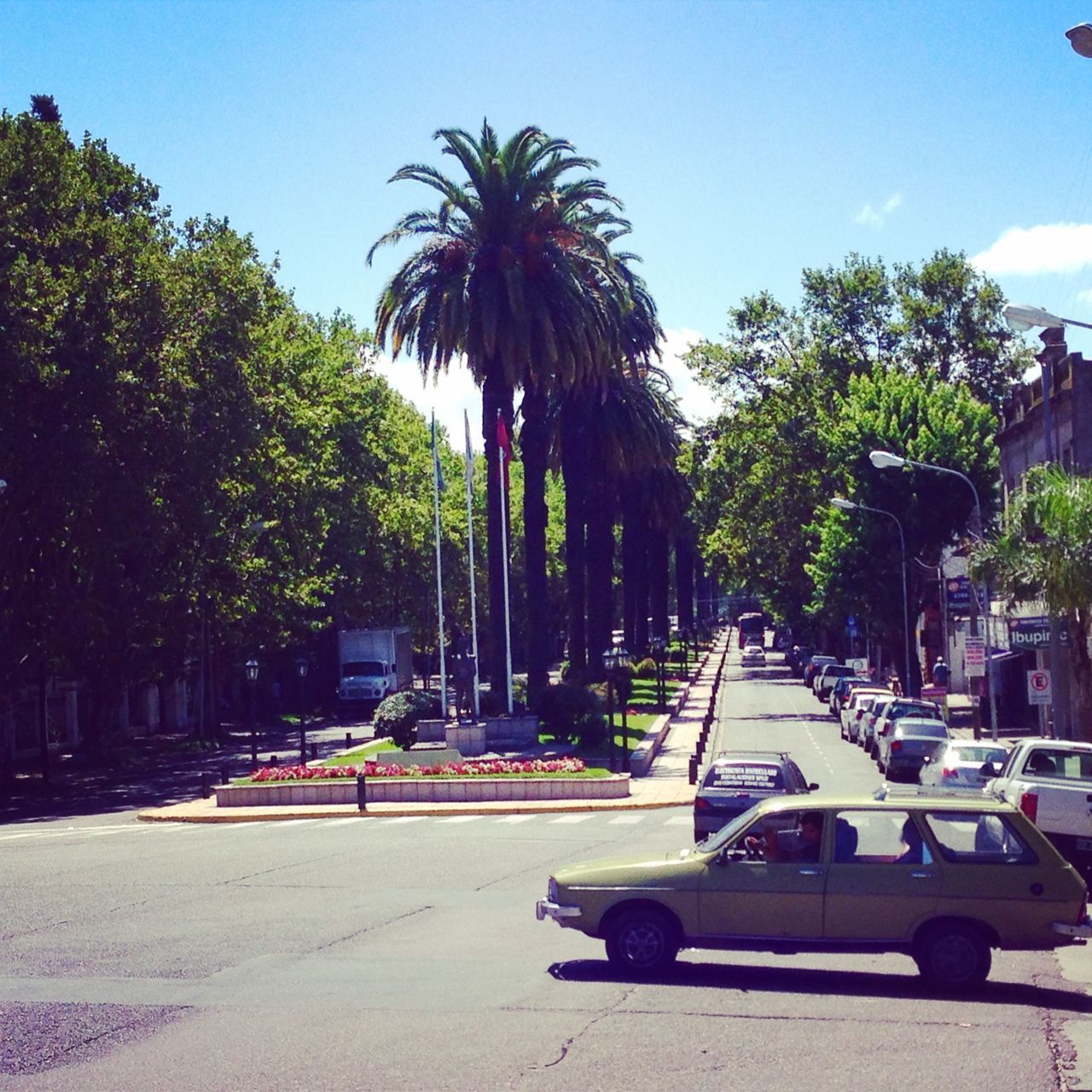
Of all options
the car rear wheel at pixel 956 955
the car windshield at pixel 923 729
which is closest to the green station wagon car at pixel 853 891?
the car rear wheel at pixel 956 955

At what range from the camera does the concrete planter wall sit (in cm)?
3189

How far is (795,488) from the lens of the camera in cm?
7450

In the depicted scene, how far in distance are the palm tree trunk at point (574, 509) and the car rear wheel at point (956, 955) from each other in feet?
144

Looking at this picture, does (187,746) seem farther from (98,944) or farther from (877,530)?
(98,944)

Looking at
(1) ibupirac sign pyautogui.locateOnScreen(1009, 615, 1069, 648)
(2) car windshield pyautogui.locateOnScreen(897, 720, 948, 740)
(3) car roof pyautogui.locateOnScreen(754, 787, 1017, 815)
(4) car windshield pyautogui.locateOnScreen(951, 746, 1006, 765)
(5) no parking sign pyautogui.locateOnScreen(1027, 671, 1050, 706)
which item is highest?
(1) ibupirac sign pyautogui.locateOnScreen(1009, 615, 1069, 648)

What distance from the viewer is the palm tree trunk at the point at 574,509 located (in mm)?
56469

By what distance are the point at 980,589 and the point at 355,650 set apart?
1188 inches

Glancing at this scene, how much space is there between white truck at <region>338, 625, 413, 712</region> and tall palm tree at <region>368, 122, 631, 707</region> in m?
26.5

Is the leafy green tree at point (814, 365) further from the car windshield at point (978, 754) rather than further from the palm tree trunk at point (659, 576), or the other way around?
A: the car windshield at point (978, 754)

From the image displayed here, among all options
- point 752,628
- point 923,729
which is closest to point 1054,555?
point 923,729

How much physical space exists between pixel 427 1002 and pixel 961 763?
15.2 meters

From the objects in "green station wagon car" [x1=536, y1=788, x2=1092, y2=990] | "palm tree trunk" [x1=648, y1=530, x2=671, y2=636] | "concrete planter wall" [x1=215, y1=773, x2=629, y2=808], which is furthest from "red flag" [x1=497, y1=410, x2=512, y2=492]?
"palm tree trunk" [x1=648, y1=530, x2=671, y2=636]

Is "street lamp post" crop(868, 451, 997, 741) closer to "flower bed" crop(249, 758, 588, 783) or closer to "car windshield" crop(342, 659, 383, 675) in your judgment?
"flower bed" crop(249, 758, 588, 783)

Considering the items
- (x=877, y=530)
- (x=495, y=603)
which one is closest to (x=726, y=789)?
(x=495, y=603)
